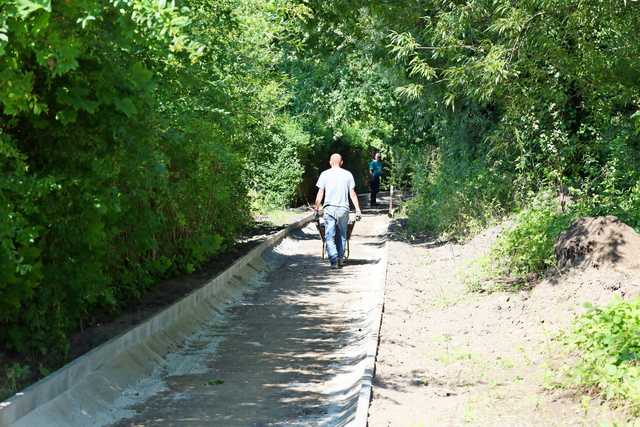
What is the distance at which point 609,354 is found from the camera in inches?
294

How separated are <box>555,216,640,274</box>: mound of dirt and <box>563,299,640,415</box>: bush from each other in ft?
6.60

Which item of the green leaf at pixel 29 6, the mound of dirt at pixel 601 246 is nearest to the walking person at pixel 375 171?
the mound of dirt at pixel 601 246

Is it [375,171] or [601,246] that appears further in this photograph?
[375,171]

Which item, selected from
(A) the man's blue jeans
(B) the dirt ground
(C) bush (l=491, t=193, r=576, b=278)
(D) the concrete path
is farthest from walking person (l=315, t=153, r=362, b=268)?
(C) bush (l=491, t=193, r=576, b=278)

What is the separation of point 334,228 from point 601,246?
812 centimetres

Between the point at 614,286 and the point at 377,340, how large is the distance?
2.52 metres

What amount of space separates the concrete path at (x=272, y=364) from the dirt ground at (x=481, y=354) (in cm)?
44

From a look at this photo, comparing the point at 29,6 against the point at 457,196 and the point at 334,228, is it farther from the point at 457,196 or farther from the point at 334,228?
the point at 457,196

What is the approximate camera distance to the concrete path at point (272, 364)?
844 cm

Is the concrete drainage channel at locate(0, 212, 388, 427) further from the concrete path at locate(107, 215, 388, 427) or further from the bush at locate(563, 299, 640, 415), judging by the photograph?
the bush at locate(563, 299, 640, 415)

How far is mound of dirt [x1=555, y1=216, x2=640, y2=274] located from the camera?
10.5 m

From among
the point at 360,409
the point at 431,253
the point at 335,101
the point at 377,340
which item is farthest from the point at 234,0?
the point at 335,101

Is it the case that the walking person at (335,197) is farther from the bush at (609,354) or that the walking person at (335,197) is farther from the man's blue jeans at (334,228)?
the bush at (609,354)

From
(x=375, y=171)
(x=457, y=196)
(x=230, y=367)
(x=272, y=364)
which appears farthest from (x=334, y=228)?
(x=375, y=171)
